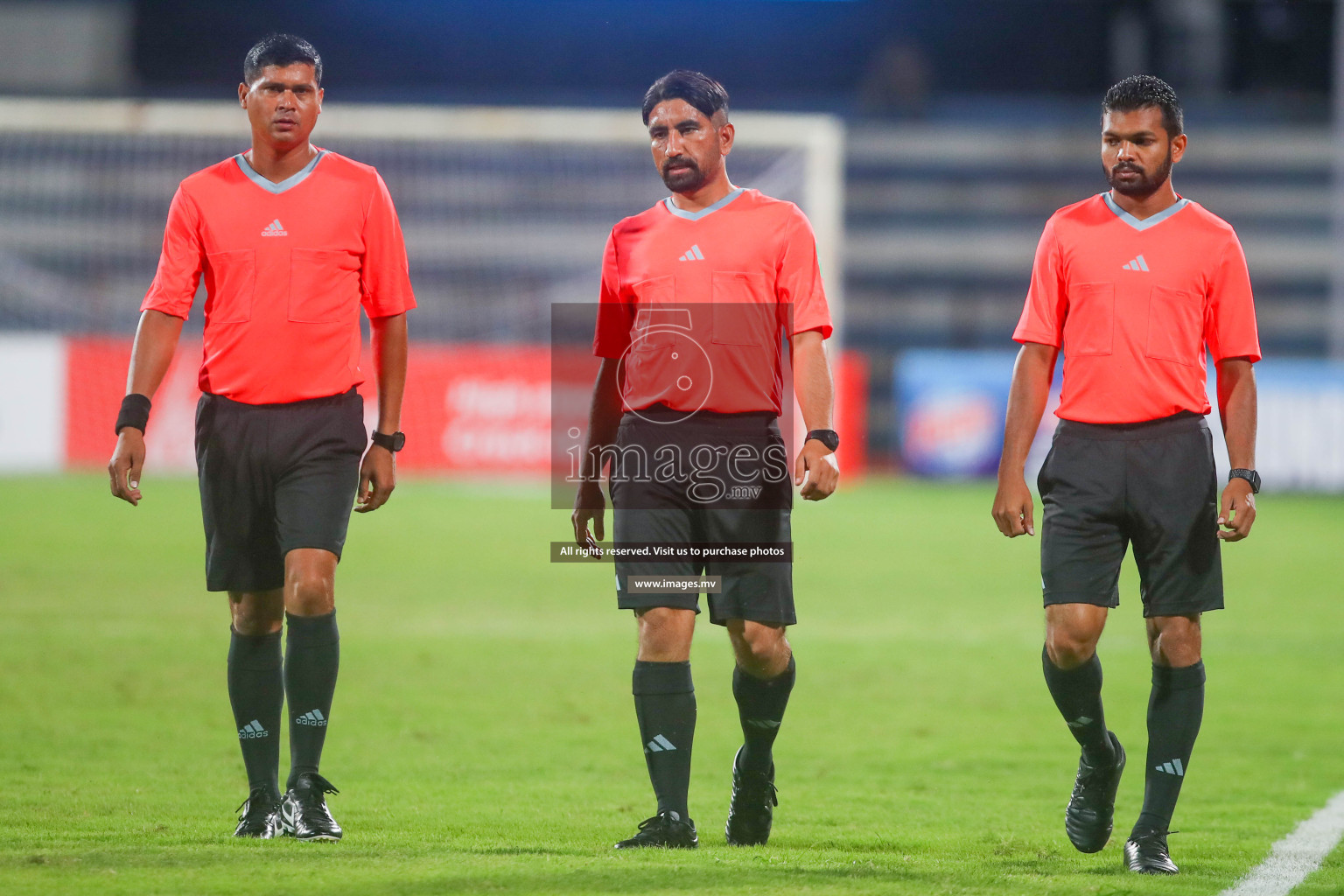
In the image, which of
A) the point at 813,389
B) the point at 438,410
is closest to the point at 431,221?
the point at 438,410

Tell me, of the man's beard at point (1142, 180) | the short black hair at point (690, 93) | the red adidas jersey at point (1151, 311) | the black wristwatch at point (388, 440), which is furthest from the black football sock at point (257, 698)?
the man's beard at point (1142, 180)

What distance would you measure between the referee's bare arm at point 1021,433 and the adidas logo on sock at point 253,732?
2.10 metres

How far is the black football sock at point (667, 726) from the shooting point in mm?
4246

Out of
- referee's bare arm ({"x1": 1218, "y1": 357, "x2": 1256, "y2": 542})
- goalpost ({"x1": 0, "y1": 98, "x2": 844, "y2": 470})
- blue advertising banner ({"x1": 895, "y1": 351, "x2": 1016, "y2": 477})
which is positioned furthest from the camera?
blue advertising banner ({"x1": 895, "y1": 351, "x2": 1016, "y2": 477})

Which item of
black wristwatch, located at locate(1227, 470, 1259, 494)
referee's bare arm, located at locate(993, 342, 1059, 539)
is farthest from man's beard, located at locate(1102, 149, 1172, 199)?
black wristwatch, located at locate(1227, 470, 1259, 494)

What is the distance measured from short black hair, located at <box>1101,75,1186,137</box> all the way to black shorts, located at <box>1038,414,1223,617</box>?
780 millimetres

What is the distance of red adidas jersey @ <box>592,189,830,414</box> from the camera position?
438cm

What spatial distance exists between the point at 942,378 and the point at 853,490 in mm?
1924

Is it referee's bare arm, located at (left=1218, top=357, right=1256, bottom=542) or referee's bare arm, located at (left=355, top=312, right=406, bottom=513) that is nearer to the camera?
referee's bare arm, located at (left=1218, top=357, right=1256, bottom=542)

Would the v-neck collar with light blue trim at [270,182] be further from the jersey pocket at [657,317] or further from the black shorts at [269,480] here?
the jersey pocket at [657,317]

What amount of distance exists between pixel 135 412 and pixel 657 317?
56.8 inches

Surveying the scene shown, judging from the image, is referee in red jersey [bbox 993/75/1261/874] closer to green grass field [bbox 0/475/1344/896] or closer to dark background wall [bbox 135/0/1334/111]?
green grass field [bbox 0/475/1344/896]

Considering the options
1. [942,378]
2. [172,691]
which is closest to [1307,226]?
[942,378]

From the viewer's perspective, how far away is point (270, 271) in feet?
14.6
